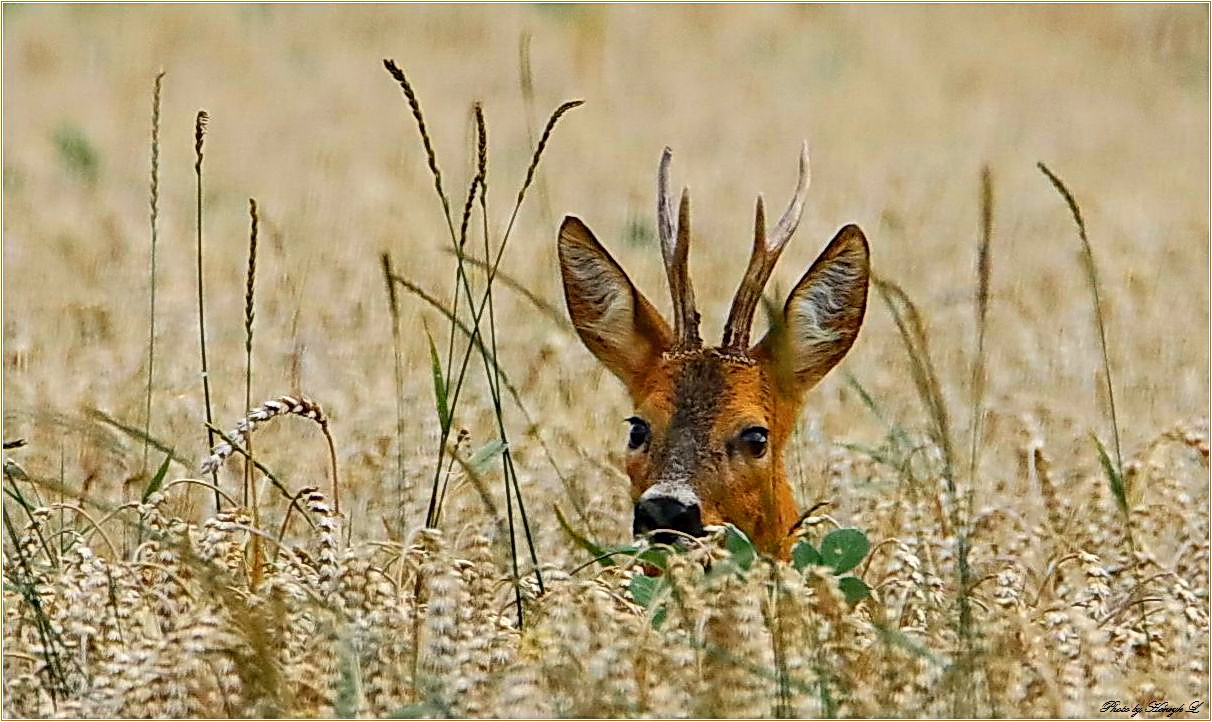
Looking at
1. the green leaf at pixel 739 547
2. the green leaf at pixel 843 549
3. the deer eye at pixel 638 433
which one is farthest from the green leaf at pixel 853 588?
the deer eye at pixel 638 433

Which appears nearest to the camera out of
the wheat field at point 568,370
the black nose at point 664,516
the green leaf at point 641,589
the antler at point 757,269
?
the wheat field at point 568,370

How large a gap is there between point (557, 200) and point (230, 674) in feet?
26.8

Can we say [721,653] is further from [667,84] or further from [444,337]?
[667,84]

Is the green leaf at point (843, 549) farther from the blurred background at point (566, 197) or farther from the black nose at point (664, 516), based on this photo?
the blurred background at point (566, 197)

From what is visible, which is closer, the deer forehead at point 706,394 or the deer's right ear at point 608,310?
the deer forehead at point 706,394

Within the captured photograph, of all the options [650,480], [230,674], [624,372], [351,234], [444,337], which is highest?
[351,234]

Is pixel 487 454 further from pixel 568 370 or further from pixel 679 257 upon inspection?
pixel 568 370

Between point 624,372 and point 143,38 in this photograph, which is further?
point 143,38

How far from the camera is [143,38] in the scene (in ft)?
49.8

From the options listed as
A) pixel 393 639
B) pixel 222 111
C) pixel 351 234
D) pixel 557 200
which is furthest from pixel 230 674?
pixel 222 111

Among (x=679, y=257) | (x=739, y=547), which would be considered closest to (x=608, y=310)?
(x=679, y=257)

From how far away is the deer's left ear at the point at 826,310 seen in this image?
4.79 m

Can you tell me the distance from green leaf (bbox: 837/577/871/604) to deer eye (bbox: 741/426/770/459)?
2.25 ft

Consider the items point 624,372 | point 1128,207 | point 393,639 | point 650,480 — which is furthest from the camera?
point 1128,207
